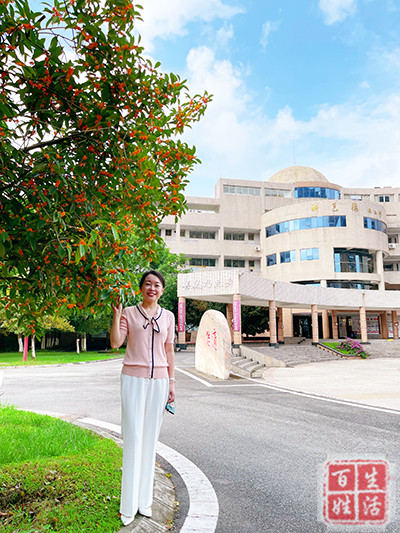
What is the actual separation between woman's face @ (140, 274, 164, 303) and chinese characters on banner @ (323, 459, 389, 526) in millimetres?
2352


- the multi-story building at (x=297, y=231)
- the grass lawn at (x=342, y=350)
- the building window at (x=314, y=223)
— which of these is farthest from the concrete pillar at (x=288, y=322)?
the grass lawn at (x=342, y=350)

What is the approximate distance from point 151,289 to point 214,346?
1283 centimetres

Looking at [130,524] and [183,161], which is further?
[183,161]

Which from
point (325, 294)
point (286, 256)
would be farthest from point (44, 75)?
point (286, 256)

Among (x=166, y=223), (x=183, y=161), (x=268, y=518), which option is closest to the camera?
(x=268, y=518)

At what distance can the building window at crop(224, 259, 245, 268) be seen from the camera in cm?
5297

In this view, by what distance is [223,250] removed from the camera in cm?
5103

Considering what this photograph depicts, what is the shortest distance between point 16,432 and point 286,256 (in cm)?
4121

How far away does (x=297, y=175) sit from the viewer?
187 feet

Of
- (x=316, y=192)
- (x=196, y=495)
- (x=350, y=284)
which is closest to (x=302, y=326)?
(x=350, y=284)

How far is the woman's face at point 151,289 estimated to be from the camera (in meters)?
3.36

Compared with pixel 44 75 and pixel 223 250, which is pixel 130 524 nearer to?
pixel 44 75

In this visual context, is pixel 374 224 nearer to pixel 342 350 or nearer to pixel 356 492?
pixel 342 350

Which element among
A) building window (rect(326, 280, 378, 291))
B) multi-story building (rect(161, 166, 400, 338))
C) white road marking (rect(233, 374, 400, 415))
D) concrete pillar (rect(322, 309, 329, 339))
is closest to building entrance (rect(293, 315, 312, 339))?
concrete pillar (rect(322, 309, 329, 339))
